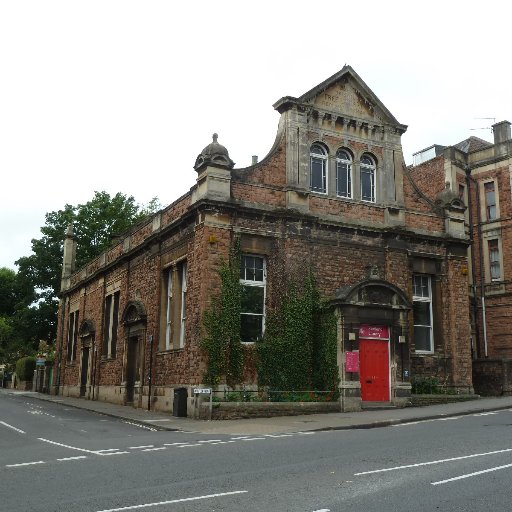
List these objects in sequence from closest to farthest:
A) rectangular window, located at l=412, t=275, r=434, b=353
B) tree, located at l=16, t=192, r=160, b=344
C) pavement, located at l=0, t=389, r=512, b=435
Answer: pavement, located at l=0, t=389, r=512, b=435, rectangular window, located at l=412, t=275, r=434, b=353, tree, located at l=16, t=192, r=160, b=344

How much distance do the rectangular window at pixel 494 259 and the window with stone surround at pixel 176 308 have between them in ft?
65.9

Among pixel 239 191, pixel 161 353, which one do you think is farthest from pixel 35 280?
pixel 239 191

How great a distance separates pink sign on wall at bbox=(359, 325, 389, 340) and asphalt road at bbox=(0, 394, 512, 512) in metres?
6.69

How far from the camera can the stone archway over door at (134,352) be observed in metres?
25.2

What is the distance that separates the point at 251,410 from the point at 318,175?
359 inches

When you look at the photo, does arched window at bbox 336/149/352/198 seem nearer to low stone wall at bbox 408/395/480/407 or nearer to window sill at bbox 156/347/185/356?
low stone wall at bbox 408/395/480/407

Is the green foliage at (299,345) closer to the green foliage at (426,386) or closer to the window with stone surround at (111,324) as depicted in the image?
the green foliage at (426,386)

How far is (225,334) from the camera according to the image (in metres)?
20.0

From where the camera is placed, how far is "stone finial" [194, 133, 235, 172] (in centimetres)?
2083

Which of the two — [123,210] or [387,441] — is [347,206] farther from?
[123,210]

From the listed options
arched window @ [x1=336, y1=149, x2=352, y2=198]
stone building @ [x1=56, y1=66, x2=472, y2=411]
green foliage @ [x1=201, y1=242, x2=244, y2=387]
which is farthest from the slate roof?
green foliage @ [x1=201, y1=242, x2=244, y2=387]

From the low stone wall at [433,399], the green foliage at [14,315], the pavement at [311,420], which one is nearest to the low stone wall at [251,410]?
the pavement at [311,420]

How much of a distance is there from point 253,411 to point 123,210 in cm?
3145

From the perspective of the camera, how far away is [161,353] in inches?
920
